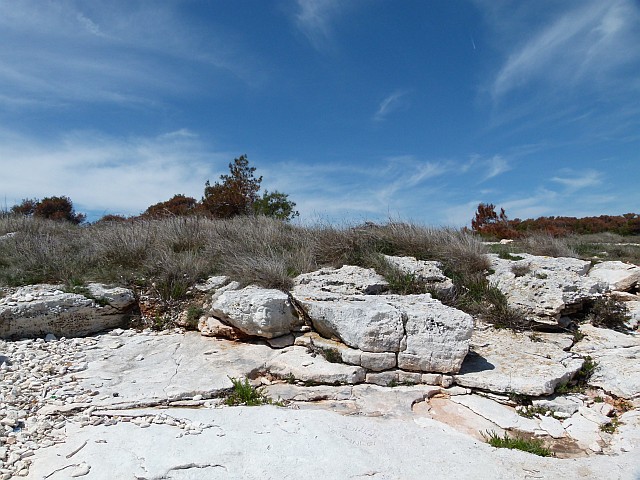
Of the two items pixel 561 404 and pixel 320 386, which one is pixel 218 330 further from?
pixel 561 404

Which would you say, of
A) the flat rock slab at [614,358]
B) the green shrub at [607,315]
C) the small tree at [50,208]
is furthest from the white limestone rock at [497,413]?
the small tree at [50,208]

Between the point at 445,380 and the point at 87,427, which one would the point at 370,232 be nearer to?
the point at 445,380

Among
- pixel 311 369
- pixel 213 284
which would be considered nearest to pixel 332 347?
pixel 311 369

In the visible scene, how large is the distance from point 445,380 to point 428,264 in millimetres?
2584

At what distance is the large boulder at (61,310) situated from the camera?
18.8ft

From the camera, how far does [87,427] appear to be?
372 cm

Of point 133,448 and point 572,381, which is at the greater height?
point 572,381

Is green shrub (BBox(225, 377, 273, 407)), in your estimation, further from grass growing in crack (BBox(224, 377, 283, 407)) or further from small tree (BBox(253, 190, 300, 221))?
small tree (BBox(253, 190, 300, 221))

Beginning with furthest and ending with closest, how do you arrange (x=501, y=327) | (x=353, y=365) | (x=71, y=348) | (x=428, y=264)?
1. (x=428, y=264)
2. (x=501, y=327)
3. (x=71, y=348)
4. (x=353, y=365)

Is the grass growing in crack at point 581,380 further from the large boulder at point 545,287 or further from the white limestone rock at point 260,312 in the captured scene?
the white limestone rock at point 260,312

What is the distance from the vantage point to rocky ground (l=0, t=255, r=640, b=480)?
3.30 meters

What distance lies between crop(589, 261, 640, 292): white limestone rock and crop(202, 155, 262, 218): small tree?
9.17 meters

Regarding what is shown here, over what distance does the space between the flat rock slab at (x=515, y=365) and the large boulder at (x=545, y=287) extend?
23.1 inches

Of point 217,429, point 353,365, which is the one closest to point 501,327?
point 353,365
